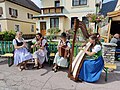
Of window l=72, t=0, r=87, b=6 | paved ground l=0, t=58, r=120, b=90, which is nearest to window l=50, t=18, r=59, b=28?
window l=72, t=0, r=87, b=6

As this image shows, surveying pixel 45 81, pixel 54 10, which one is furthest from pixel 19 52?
pixel 54 10

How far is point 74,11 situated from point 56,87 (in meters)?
14.3

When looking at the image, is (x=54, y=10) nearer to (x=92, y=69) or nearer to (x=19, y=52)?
(x=19, y=52)

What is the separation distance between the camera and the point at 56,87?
11.3 feet

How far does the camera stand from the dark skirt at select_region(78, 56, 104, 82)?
3613mm

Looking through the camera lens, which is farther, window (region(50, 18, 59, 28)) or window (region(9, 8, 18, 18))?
window (region(9, 8, 18, 18))

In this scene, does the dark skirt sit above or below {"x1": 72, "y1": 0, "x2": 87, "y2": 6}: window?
below

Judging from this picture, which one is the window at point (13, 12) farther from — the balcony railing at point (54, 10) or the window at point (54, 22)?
the window at point (54, 22)

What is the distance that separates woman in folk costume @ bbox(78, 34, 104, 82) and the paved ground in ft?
0.76

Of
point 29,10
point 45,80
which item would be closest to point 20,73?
point 45,80

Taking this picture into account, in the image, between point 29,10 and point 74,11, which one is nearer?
point 74,11

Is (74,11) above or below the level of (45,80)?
above

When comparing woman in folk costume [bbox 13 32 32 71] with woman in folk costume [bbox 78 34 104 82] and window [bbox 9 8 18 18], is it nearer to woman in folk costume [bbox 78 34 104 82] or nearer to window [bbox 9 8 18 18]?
woman in folk costume [bbox 78 34 104 82]

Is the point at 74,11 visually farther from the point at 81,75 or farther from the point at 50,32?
the point at 81,75
